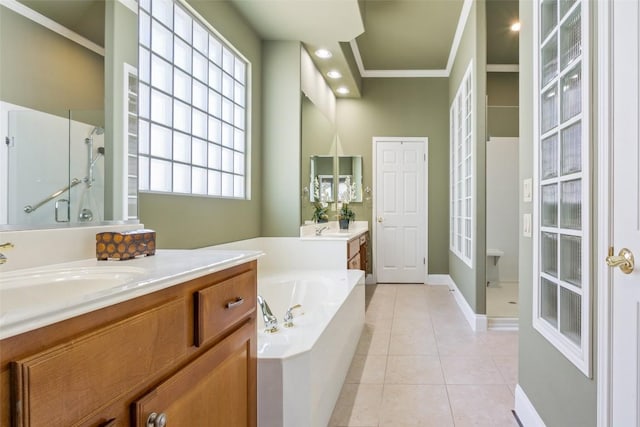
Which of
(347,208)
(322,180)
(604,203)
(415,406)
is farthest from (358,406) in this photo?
(347,208)

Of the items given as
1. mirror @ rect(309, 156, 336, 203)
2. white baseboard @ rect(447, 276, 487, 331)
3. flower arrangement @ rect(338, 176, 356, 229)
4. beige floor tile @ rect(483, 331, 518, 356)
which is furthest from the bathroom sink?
flower arrangement @ rect(338, 176, 356, 229)

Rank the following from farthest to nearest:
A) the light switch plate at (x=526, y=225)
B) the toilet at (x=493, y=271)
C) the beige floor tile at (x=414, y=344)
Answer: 1. the toilet at (x=493, y=271)
2. the beige floor tile at (x=414, y=344)
3. the light switch plate at (x=526, y=225)

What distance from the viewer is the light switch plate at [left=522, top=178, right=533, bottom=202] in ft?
5.59

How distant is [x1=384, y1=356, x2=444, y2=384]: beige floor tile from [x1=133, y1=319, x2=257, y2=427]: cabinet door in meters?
1.29

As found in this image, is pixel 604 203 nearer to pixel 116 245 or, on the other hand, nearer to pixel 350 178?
pixel 116 245

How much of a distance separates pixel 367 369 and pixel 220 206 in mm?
1548

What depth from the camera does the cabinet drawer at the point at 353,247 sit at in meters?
3.49

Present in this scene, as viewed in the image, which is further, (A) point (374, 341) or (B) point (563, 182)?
(A) point (374, 341)

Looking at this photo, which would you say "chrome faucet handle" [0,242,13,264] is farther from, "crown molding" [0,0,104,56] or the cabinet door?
"crown molding" [0,0,104,56]

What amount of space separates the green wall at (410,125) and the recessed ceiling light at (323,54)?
5.02 ft

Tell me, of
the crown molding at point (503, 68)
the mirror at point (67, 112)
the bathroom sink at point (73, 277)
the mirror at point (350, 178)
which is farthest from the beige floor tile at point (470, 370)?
the crown molding at point (503, 68)

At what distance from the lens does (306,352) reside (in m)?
1.52

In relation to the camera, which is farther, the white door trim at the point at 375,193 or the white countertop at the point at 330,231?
the white door trim at the point at 375,193

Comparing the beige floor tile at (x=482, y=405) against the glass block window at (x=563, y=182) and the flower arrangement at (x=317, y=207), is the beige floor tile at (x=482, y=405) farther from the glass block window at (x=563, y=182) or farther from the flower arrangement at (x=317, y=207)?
→ the flower arrangement at (x=317, y=207)
